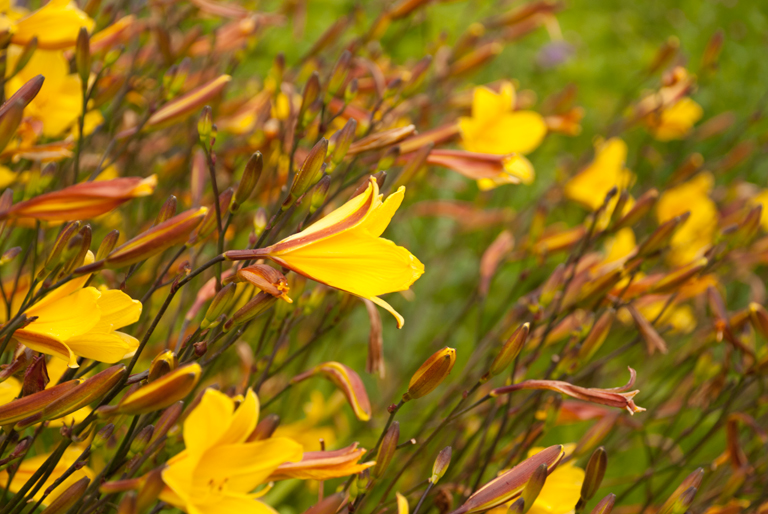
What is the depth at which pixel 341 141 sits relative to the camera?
0.68 m

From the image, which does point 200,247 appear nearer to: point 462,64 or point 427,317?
point 462,64

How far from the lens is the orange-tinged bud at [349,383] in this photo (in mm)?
717

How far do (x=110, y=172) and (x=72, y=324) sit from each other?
55cm

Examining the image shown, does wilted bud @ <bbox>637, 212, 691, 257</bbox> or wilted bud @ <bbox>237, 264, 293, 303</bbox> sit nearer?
wilted bud @ <bbox>237, 264, 293, 303</bbox>

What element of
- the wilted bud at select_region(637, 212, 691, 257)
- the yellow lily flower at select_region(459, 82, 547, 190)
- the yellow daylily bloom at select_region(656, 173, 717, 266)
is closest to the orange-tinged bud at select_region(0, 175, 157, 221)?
the wilted bud at select_region(637, 212, 691, 257)

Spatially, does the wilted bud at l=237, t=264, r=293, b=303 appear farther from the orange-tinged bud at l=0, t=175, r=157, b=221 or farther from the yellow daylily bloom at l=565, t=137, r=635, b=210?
the yellow daylily bloom at l=565, t=137, r=635, b=210

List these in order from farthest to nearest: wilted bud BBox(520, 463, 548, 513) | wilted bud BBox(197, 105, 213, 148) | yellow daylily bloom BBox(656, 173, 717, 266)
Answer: yellow daylily bloom BBox(656, 173, 717, 266) → wilted bud BBox(197, 105, 213, 148) → wilted bud BBox(520, 463, 548, 513)

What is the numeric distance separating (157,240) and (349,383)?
316 millimetres

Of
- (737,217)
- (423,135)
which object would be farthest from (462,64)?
(737,217)

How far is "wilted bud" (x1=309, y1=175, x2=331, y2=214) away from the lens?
0.61m

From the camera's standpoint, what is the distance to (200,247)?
0.72 meters

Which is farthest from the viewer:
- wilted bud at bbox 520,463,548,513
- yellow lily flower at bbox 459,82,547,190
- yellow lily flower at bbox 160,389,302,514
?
yellow lily flower at bbox 459,82,547,190

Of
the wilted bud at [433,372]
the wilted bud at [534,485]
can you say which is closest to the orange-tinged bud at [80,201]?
the wilted bud at [433,372]

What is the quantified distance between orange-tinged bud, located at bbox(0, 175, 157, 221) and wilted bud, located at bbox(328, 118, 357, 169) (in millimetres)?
234
